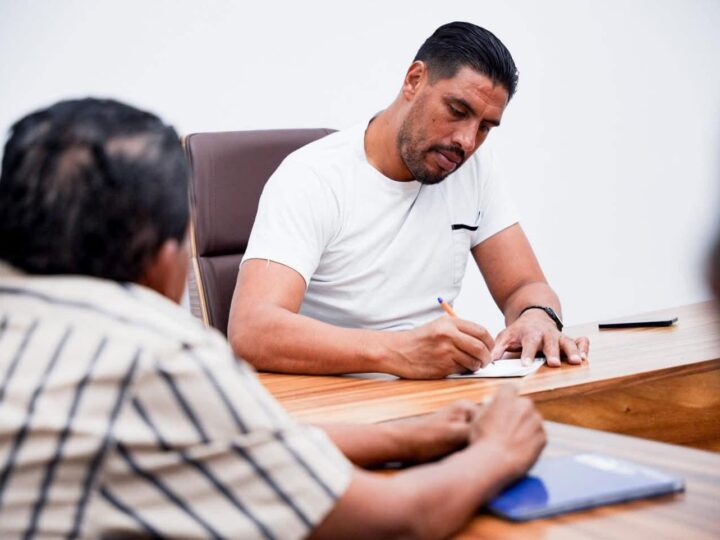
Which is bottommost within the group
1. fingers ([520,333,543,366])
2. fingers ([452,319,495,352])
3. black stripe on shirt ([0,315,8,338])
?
fingers ([520,333,543,366])

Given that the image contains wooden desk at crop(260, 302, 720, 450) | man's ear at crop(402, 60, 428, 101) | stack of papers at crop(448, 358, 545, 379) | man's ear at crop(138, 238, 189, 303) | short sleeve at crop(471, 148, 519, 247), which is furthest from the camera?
short sleeve at crop(471, 148, 519, 247)

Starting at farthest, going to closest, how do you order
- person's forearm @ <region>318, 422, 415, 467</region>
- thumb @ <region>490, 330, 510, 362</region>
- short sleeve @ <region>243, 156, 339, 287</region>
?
short sleeve @ <region>243, 156, 339, 287</region> → thumb @ <region>490, 330, 510, 362</region> → person's forearm @ <region>318, 422, 415, 467</region>

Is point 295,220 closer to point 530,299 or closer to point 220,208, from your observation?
point 220,208

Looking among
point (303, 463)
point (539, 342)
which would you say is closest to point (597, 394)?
point (539, 342)

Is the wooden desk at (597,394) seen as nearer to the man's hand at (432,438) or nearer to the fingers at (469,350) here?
the fingers at (469,350)

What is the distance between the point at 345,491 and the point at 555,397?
679 millimetres

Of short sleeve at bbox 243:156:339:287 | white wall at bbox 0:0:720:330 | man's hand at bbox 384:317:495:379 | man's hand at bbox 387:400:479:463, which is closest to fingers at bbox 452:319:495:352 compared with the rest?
man's hand at bbox 384:317:495:379

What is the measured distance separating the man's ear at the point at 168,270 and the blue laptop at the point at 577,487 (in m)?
0.35

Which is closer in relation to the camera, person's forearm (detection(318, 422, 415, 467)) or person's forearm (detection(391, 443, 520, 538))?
person's forearm (detection(391, 443, 520, 538))

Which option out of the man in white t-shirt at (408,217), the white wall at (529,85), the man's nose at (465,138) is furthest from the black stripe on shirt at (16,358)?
the white wall at (529,85)

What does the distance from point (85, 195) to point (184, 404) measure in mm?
181

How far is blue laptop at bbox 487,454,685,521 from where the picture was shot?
750 millimetres

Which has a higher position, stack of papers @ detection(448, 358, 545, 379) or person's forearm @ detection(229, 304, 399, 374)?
person's forearm @ detection(229, 304, 399, 374)

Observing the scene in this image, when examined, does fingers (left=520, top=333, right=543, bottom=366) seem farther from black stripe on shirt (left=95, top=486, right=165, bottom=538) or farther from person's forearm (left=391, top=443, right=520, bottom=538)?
black stripe on shirt (left=95, top=486, right=165, bottom=538)
